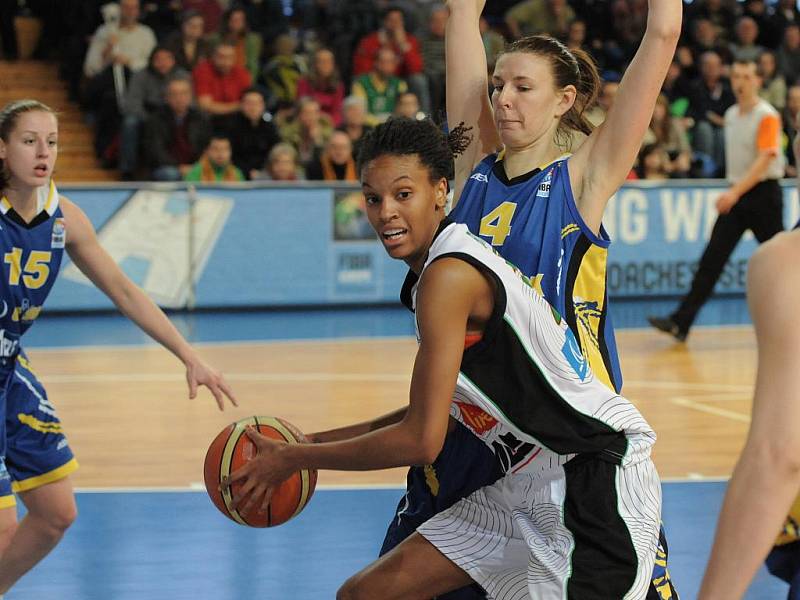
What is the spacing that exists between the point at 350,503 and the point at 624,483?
296 cm

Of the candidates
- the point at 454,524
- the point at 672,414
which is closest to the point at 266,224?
the point at 672,414

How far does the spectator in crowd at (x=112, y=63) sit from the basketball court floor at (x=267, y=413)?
2.49m

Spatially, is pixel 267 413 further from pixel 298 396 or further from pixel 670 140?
pixel 670 140

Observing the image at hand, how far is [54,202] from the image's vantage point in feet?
13.6

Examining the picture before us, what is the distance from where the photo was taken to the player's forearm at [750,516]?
2004 millimetres

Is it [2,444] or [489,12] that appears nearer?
[2,444]

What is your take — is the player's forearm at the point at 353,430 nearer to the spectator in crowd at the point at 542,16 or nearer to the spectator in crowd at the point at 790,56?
the spectator in crowd at the point at 542,16

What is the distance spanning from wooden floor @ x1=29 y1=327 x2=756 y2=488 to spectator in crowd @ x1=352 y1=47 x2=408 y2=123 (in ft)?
12.9

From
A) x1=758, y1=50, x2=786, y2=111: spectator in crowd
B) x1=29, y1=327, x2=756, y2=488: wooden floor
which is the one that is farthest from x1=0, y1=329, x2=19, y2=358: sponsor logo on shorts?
x1=758, y1=50, x2=786, y2=111: spectator in crowd

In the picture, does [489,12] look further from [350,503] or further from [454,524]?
[454,524]

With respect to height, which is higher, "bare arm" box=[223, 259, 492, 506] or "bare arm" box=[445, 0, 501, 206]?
"bare arm" box=[445, 0, 501, 206]

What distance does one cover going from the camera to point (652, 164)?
1287 centimetres

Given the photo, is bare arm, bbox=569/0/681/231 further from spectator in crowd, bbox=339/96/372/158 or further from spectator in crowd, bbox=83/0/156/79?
spectator in crowd, bbox=83/0/156/79

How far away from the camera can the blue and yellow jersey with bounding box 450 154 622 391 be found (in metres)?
3.43
